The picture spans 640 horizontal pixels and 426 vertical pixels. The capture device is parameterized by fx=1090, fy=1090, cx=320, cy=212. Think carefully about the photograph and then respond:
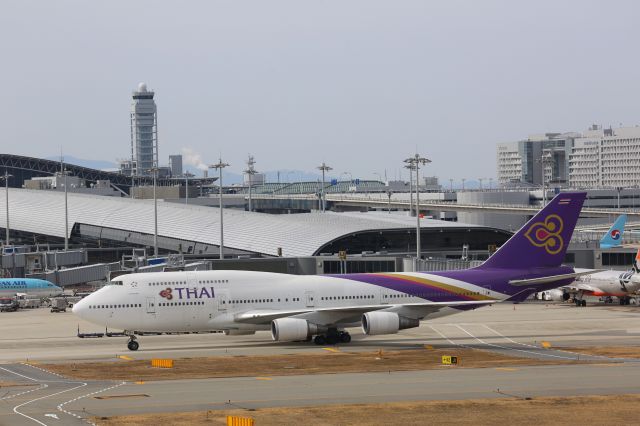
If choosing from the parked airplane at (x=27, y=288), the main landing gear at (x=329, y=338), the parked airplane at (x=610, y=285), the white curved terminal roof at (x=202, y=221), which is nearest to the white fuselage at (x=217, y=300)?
the main landing gear at (x=329, y=338)

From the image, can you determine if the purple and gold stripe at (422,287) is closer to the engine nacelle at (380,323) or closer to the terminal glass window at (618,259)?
the engine nacelle at (380,323)

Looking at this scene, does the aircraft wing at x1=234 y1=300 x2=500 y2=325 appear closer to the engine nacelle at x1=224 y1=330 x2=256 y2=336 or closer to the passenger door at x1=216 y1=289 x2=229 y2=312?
the passenger door at x1=216 y1=289 x2=229 y2=312

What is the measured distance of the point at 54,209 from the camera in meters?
159

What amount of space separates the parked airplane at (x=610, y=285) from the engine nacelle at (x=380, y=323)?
30640 mm

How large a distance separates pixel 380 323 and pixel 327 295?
4.28 m

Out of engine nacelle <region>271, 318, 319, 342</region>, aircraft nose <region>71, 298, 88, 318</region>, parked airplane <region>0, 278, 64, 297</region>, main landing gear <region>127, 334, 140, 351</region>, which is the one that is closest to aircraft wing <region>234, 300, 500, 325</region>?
engine nacelle <region>271, 318, 319, 342</region>

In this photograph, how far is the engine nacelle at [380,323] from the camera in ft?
204

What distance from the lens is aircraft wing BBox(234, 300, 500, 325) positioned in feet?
207

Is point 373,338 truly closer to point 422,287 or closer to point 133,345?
point 422,287

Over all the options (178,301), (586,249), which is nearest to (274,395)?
(178,301)

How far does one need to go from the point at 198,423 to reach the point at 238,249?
85175mm

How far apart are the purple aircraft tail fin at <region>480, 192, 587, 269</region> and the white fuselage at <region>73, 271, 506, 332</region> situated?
18.0 feet

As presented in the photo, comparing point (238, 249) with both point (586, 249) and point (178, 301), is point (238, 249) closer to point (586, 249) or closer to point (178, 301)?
point (586, 249)

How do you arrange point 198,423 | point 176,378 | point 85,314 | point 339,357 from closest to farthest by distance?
point 198,423 → point 176,378 → point 339,357 → point 85,314
